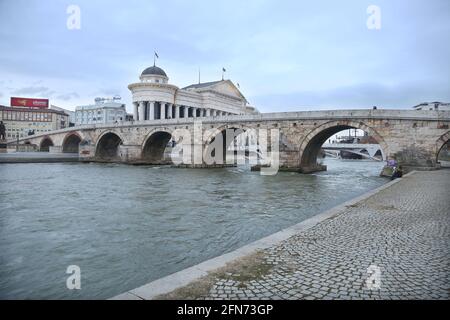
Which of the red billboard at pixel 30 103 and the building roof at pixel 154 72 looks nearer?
the building roof at pixel 154 72

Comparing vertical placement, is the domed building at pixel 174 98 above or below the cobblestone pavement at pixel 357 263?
above

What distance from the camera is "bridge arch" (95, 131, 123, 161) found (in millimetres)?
35734

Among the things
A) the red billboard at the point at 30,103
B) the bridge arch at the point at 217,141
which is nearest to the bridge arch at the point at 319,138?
the bridge arch at the point at 217,141

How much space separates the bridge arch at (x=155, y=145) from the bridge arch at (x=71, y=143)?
13.5 m

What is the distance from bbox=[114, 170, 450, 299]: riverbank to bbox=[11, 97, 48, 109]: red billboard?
8402 cm

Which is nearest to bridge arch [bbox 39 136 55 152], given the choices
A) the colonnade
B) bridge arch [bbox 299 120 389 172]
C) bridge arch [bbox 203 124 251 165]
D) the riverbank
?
→ the colonnade

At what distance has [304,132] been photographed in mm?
21328

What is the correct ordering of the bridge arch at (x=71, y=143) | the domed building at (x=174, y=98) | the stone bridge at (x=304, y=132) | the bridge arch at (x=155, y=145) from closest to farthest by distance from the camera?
the stone bridge at (x=304, y=132), the bridge arch at (x=155, y=145), the bridge arch at (x=71, y=143), the domed building at (x=174, y=98)

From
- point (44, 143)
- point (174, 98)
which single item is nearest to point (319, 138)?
point (174, 98)

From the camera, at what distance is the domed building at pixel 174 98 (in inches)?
1941

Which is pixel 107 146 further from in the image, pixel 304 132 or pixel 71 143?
pixel 304 132

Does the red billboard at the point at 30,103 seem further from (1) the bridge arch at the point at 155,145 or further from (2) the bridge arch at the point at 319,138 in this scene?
(2) the bridge arch at the point at 319,138
